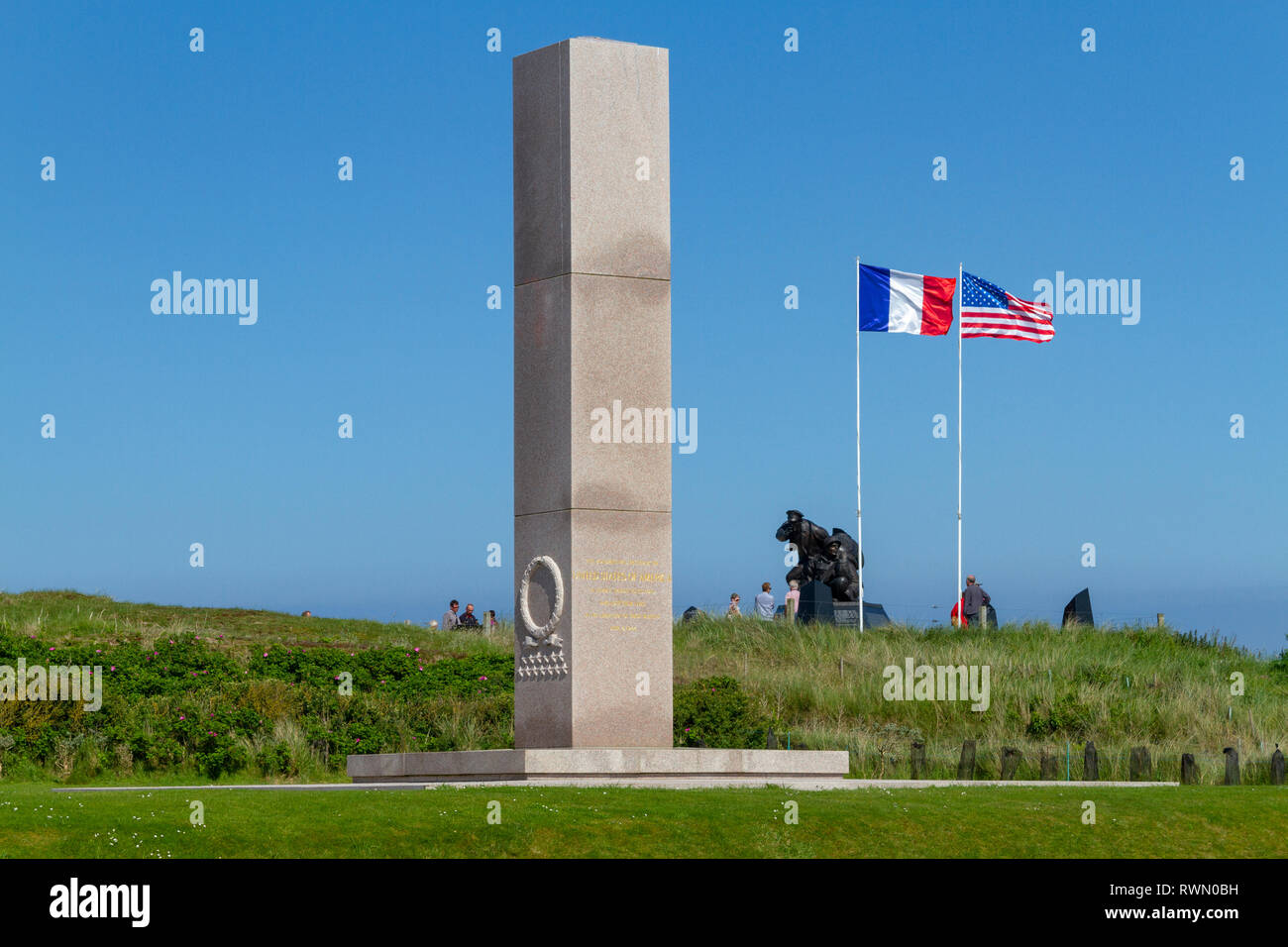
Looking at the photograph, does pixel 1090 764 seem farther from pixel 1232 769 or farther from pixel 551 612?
pixel 551 612

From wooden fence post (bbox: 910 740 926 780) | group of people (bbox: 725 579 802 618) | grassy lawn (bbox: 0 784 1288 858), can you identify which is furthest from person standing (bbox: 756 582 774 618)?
grassy lawn (bbox: 0 784 1288 858)

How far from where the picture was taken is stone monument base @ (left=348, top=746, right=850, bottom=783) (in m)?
17.7

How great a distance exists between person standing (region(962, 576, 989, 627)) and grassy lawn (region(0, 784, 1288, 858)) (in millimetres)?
21749

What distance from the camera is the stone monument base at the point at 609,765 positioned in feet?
58.0

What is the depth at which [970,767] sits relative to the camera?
2259 centimetres

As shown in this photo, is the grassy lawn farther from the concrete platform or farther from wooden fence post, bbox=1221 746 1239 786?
wooden fence post, bbox=1221 746 1239 786

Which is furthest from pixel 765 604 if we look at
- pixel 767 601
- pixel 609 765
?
pixel 609 765

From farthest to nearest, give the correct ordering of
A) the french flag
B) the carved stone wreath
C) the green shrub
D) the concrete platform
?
the french flag < the green shrub < the carved stone wreath < the concrete platform

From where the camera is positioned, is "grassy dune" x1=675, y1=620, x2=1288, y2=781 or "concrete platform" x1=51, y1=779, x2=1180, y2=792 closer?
"concrete platform" x1=51, y1=779, x2=1180, y2=792

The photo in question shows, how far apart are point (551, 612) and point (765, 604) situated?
2080cm

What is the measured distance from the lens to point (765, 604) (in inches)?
1555
